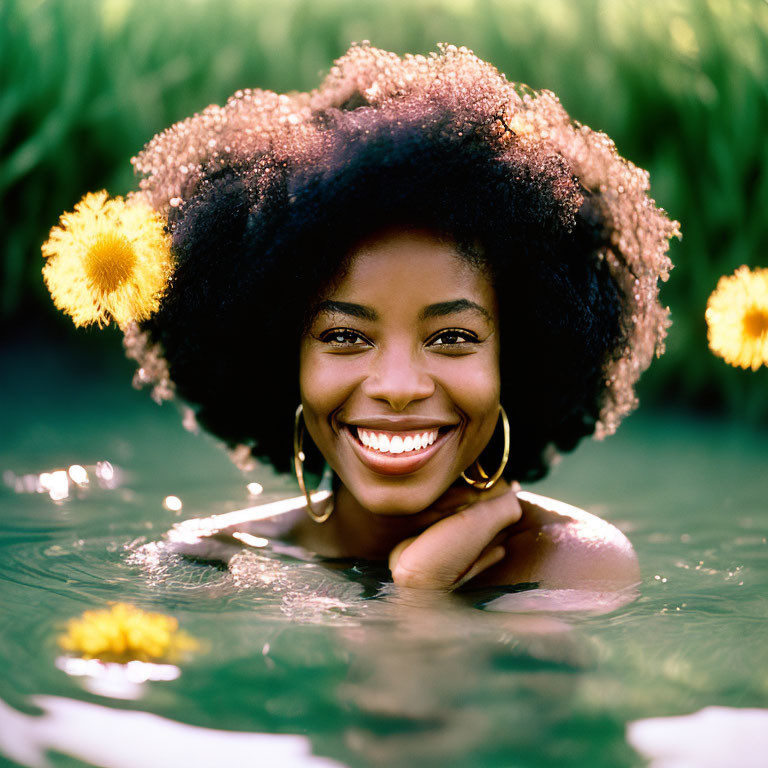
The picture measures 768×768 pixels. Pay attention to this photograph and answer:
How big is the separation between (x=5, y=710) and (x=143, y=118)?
629cm

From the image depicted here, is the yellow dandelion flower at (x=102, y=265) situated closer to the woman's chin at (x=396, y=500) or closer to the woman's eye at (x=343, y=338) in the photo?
the woman's eye at (x=343, y=338)

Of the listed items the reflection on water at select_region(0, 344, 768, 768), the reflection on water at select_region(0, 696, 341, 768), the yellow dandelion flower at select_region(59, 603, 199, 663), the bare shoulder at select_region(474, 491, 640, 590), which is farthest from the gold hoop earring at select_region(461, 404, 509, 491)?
the reflection on water at select_region(0, 696, 341, 768)

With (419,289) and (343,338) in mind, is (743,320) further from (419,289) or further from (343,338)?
(343,338)

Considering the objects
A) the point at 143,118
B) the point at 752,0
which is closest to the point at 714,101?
the point at 752,0

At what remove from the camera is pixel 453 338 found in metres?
2.98

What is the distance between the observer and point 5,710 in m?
2.30

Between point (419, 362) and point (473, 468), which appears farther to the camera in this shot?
point (473, 468)

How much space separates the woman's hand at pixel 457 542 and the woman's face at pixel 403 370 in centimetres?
11

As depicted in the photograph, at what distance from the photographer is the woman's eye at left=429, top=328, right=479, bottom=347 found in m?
2.95

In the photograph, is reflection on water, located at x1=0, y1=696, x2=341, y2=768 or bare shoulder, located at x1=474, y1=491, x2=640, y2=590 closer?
reflection on water, located at x1=0, y1=696, x2=341, y2=768

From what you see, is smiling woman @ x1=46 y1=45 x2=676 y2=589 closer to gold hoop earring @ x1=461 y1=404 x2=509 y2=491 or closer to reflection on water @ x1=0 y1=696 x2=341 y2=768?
gold hoop earring @ x1=461 y1=404 x2=509 y2=491

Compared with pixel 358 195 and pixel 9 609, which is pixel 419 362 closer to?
pixel 358 195

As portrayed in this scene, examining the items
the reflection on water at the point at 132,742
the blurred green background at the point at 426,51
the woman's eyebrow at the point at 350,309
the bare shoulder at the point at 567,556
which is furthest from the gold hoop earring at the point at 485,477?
the blurred green background at the point at 426,51

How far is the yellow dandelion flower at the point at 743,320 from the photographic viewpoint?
3113mm
